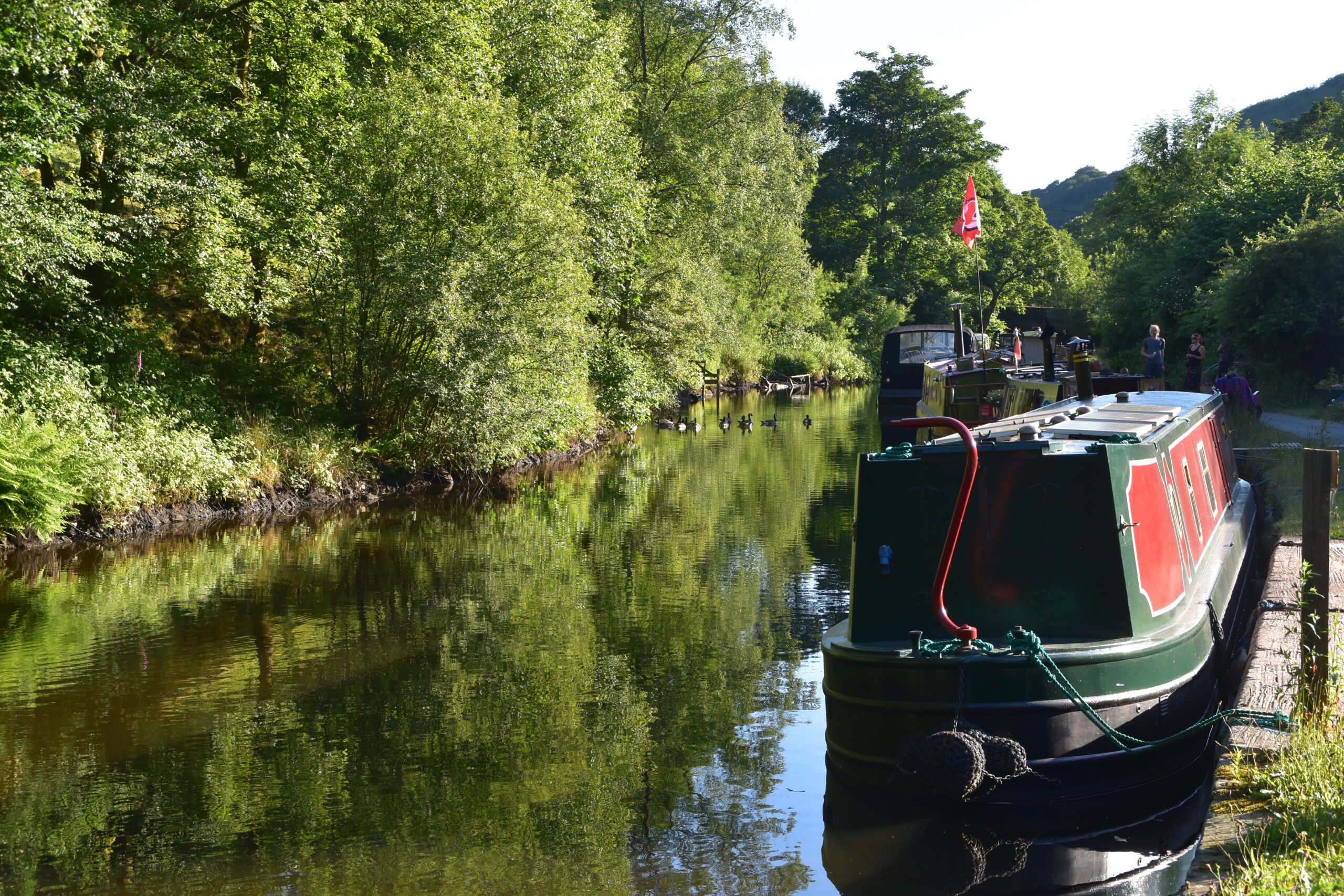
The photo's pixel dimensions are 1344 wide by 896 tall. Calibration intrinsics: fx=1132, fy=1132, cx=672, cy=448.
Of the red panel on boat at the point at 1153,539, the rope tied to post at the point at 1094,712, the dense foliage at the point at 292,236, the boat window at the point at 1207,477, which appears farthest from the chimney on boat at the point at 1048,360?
the dense foliage at the point at 292,236

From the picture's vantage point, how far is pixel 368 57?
21500 millimetres

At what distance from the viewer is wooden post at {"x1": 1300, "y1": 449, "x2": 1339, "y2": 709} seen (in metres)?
6.38

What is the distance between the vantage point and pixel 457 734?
7.79 m

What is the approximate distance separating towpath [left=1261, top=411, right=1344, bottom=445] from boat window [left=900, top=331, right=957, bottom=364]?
1134cm

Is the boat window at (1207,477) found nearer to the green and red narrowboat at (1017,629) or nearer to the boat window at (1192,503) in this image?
the boat window at (1192,503)

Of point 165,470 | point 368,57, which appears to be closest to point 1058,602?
point 165,470

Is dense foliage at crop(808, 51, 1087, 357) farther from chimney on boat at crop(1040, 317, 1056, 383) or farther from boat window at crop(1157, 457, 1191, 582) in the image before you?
boat window at crop(1157, 457, 1191, 582)

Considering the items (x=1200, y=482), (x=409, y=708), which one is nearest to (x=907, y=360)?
(x=1200, y=482)

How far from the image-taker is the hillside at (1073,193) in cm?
16350

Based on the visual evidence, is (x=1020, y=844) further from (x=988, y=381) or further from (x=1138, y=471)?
(x=988, y=381)

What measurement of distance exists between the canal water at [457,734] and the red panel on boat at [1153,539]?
130 cm

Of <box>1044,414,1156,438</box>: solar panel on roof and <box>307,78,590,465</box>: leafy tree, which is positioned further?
<box>307,78,590,465</box>: leafy tree

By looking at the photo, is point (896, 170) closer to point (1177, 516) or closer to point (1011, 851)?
point (1177, 516)

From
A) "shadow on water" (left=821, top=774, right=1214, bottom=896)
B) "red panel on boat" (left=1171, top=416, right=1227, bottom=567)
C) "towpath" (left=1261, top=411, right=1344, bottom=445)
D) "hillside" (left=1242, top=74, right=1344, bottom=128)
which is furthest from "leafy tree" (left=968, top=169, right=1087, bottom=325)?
"hillside" (left=1242, top=74, right=1344, bottom=128)
